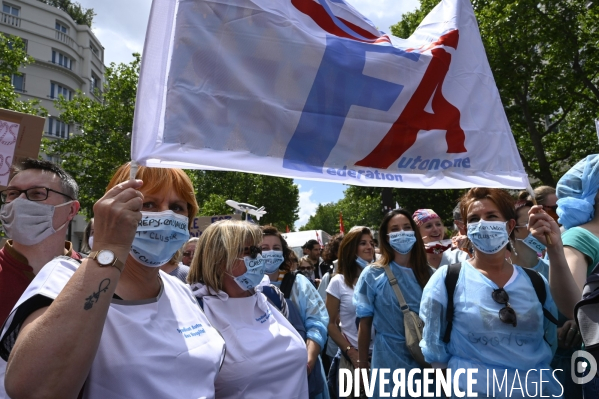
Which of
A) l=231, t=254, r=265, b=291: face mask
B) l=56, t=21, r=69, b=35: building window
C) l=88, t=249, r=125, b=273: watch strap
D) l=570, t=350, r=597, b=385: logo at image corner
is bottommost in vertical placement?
l=570, t=350, r=597, b=385: logo at image corner

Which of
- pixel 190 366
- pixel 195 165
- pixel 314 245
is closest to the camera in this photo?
pixel 190 366

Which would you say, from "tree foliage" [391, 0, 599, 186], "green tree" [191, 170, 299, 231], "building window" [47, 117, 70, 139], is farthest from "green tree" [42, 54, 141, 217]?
"building window" [47, 117, 70, 139]

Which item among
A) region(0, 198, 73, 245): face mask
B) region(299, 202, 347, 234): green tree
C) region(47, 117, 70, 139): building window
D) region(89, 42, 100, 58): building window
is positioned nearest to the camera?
region(0, 198, 73, 245): face mask

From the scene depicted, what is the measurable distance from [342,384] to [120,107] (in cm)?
2463

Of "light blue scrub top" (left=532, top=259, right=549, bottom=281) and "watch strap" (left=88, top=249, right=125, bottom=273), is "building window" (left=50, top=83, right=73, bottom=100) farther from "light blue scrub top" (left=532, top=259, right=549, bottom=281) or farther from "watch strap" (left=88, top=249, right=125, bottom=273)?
"watch strap" (left=88, top=249, right=125, bottom=273)

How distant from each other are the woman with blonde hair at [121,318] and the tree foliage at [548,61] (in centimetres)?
1579

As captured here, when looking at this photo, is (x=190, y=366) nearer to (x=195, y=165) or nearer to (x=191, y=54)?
(x=195, y=165)

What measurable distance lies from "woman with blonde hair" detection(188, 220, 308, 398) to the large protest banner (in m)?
0.89

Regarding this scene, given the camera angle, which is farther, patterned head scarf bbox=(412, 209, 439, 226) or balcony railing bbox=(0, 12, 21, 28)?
balcony railing bbox=(0, 12, 21, 28)

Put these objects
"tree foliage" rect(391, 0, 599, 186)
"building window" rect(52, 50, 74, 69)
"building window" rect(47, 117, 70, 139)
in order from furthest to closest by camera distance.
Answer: "building window" rect(52, 50, 74, 69) → "building window" rect(47, 117, 70, 139) → "tree foliage" rect(391, 0, 599, 186)

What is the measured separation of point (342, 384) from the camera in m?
4.41

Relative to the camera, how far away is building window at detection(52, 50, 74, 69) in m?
42.9

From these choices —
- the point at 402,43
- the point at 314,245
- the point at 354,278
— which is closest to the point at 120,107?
the point at 314,245

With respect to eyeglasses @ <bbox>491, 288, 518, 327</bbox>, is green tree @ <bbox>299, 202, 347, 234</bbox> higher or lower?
lower
